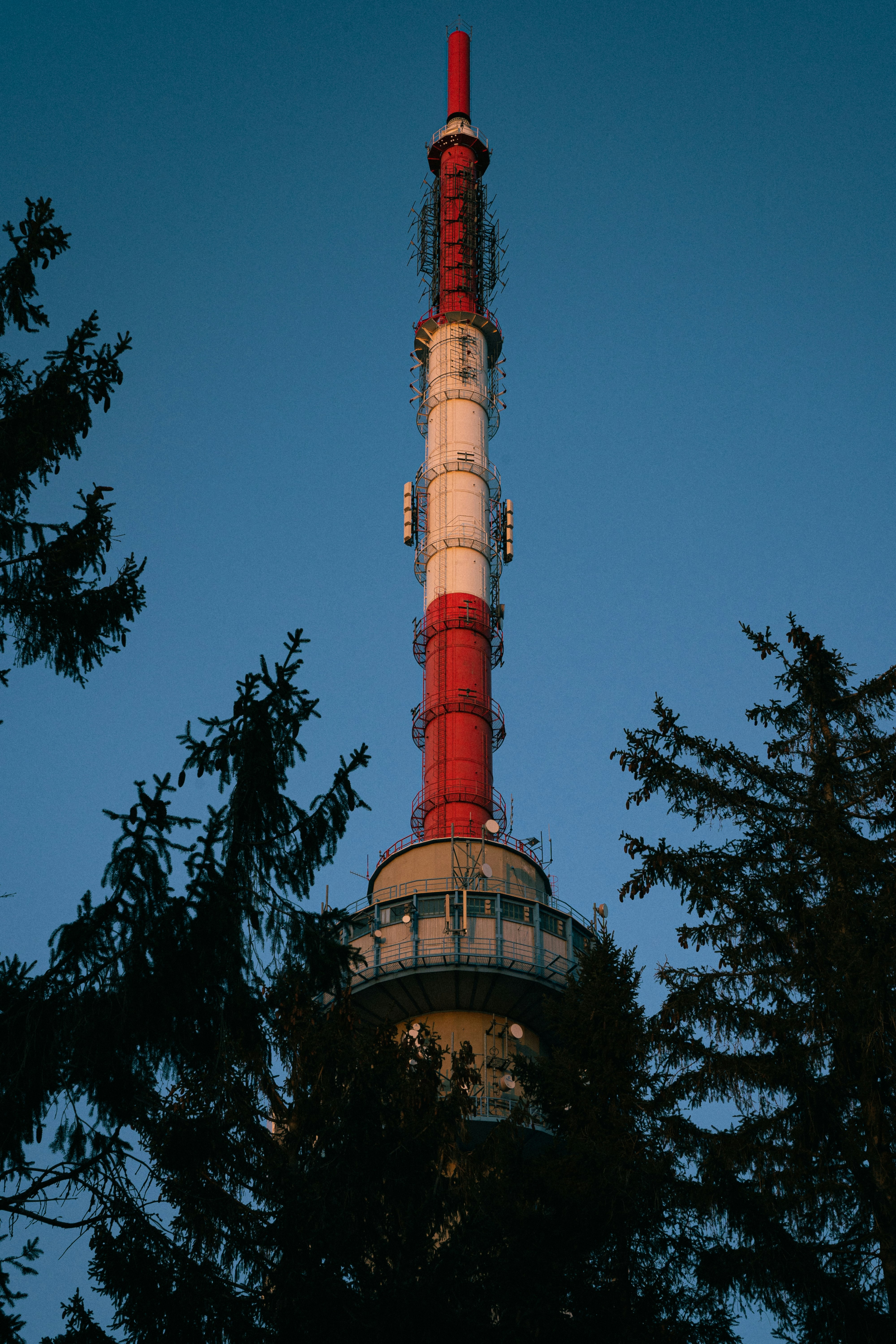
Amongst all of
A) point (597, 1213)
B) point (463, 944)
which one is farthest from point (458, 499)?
point (597, 1213)

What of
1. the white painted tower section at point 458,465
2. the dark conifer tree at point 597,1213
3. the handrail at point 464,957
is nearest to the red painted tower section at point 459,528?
the white painted tower section at point 458,465

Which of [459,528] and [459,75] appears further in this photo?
[459,75]

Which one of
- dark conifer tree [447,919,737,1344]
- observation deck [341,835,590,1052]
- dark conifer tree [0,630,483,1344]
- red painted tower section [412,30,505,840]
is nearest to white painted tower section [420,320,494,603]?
red painted tower section [412,30,505,840]

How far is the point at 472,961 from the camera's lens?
120ft

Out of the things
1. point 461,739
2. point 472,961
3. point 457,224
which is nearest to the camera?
point 472,961

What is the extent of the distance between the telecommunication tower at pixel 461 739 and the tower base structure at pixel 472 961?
0.05 m

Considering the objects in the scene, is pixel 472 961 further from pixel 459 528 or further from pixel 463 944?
pixel 459 528

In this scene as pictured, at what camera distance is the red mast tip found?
207ft

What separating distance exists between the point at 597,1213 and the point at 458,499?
1381 inches

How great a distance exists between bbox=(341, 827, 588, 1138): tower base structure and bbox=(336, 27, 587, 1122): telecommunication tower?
0.05 m

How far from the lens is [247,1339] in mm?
11984

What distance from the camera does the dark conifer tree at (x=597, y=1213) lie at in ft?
56.6

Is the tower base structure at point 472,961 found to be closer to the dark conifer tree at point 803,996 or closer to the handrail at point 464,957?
the handrail at point 464,957

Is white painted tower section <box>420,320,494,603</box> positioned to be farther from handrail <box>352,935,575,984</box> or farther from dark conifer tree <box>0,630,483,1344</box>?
dark conifer tree <box>0,630,483,1344</box>
